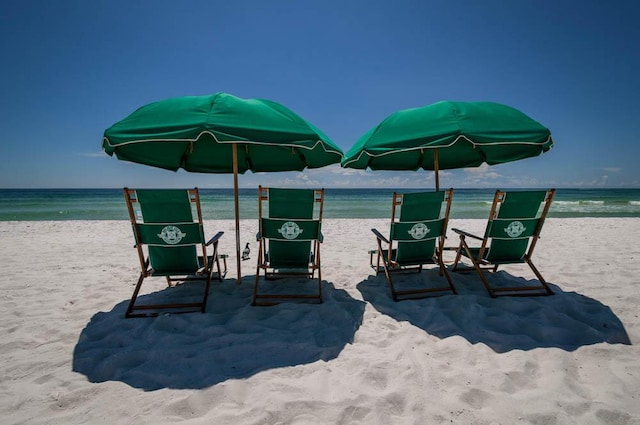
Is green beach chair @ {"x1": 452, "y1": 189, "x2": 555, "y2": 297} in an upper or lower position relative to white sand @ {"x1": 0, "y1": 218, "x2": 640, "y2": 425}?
upper

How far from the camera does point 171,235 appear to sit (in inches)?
118

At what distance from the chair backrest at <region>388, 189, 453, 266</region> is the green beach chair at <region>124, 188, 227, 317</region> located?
7.20 ft

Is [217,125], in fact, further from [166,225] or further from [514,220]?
[514,220]

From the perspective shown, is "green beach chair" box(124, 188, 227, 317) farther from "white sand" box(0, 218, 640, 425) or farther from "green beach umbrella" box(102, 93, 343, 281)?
"green beach umbrella" box(102, 93, 343, 281)

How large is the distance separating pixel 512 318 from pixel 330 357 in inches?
74.1

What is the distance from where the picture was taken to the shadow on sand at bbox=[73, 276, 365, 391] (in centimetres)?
209

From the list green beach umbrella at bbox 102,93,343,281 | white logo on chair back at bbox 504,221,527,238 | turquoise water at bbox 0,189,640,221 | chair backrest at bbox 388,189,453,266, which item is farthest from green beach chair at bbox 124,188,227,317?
turquoise water at bbox 0,189,640,221

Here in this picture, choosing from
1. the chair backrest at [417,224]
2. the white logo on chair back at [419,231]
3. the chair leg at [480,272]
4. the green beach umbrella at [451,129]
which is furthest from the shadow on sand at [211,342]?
the green beach umbrella at [451,129]

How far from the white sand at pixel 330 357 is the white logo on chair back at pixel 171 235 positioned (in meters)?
0.76

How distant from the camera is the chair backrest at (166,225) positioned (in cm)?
286

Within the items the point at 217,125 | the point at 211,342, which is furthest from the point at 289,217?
the point at 211,342

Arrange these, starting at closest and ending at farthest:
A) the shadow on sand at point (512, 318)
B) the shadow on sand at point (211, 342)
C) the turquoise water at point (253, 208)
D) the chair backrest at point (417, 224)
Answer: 1. the shadow on sand at point (211, 342)
2. the shadow on sand at point (512, 318)
3. the chair backrest at point (417, 224)
4. the turquoise water at point (253, 208)

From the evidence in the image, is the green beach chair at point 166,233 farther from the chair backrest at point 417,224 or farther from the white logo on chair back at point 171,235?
the chair backrest at point 417,224

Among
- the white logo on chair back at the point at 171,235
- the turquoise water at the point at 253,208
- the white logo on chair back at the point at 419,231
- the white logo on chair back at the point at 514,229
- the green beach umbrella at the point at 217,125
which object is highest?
the green beach umbrella at the point at 217,125
